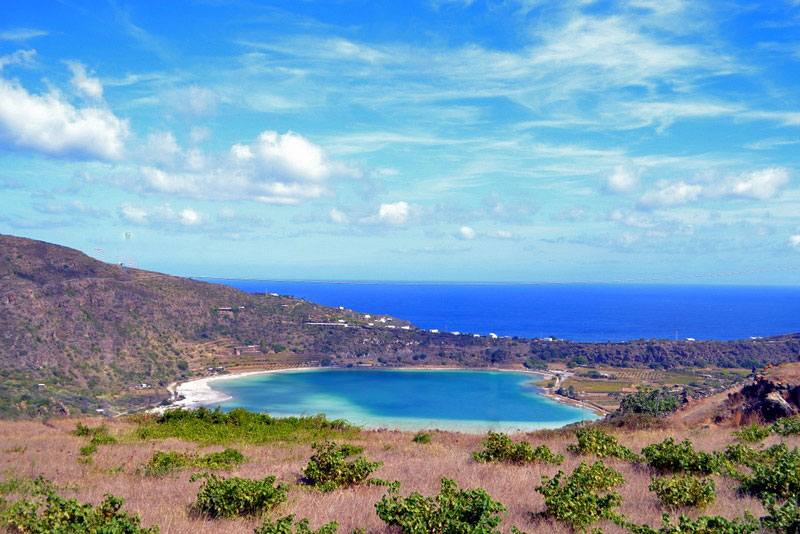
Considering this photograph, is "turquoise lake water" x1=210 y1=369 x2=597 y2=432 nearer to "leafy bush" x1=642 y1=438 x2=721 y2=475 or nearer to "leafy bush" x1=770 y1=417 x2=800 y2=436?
"leafy bush" x1=770 y1=417 x2=800 y2=436

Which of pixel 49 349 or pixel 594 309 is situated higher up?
pixel 594 309

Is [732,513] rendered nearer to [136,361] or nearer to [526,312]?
[136,361]

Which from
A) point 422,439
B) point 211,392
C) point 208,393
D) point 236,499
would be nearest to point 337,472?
point 236,499

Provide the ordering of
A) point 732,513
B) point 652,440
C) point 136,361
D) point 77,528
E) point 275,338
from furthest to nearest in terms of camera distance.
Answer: point 275,338 → point 136,361 → point 652,440 → point 732,513 → point 77,528

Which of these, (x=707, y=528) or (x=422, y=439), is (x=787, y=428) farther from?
(x=707, y=528)

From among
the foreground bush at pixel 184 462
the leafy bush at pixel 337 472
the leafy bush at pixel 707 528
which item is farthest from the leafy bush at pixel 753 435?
the foreground bush at pixel 184 462

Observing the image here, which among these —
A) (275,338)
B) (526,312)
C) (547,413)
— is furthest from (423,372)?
(526,312)
